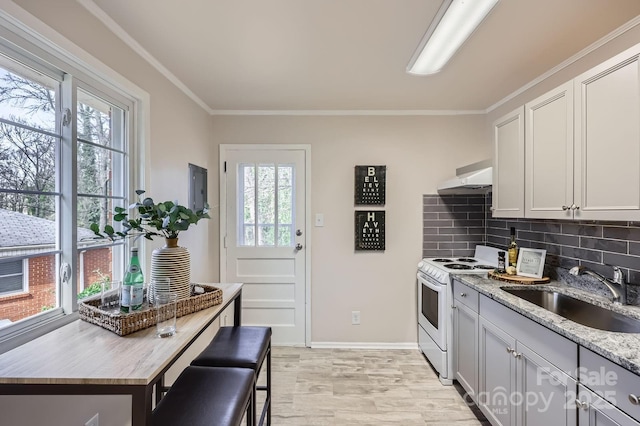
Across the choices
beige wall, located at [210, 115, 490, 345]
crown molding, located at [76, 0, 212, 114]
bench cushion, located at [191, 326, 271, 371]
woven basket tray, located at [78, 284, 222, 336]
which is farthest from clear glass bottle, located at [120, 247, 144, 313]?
beige wall, located at [210, 115, 490, 345]

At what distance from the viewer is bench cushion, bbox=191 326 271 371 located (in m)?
1.50

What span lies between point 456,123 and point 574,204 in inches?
64.5

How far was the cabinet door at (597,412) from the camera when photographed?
101cm

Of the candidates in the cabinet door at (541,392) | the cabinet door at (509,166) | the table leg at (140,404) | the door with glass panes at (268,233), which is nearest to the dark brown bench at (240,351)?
the table leg at (140,404)

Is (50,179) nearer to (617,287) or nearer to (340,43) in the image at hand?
(340,43)

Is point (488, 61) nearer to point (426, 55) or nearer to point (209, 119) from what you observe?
point (426, 55)

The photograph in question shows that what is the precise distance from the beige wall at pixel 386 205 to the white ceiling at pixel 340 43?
39 centimetres

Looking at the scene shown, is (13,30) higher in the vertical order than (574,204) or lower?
higher

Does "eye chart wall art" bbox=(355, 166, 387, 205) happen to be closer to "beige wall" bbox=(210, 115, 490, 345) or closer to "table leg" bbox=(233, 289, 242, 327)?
"beige wall" bbox=(210, 115, 490, 345)

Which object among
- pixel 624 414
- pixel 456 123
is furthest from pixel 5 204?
pixel 456 123

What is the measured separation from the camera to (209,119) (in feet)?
9.79

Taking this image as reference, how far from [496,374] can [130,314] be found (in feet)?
6.32

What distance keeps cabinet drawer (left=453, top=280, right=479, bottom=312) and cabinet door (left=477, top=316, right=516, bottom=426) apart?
117 mm

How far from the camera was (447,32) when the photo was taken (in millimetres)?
1598
